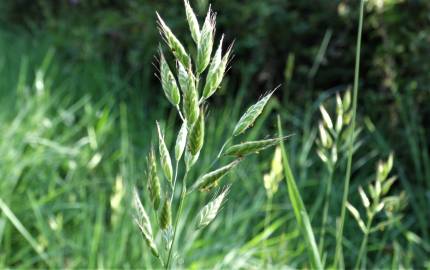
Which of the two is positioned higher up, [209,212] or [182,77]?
[182,77]

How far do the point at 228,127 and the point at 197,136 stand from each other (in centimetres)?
238

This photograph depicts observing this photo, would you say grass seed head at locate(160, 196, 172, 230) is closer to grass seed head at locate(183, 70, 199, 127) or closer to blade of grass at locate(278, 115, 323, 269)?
grass seed head at locate(183, 70, 199, 127)

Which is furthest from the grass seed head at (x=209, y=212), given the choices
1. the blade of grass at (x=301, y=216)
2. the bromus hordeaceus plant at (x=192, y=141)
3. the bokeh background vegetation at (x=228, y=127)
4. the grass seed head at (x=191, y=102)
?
the bokeh background vegetation at (x=228, y=127)

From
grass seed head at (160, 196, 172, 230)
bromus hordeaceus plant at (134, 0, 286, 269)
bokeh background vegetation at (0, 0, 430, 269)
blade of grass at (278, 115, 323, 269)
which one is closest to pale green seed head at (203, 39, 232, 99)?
bromus hordeaceus plant at (134, 0, 286, 269)

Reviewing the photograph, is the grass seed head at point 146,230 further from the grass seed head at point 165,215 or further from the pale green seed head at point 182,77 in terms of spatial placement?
the pale green seed head at point 182,77

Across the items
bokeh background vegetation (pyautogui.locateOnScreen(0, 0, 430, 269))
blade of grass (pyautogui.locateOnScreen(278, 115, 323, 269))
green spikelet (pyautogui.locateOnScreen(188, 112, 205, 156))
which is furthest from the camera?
→ bokeh background vegetation (pyautogui.locateOnScreen(0, 0, 430, 269))

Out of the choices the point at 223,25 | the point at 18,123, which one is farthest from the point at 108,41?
the point at 18,123

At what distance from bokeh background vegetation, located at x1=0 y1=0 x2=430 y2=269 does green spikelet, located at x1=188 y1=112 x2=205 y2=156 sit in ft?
4.05

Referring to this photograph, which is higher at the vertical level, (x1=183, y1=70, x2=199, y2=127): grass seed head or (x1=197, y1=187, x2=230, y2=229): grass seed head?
(x1=183, y1=70, x2=199, y2=127): grass seed head

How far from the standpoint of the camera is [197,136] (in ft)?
2.35

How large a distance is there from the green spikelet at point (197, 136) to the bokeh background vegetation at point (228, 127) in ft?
4.05

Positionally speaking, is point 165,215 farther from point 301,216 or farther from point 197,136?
point 301,216

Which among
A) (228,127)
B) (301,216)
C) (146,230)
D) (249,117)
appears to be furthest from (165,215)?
(228,127)

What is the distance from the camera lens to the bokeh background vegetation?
7.52 feet
